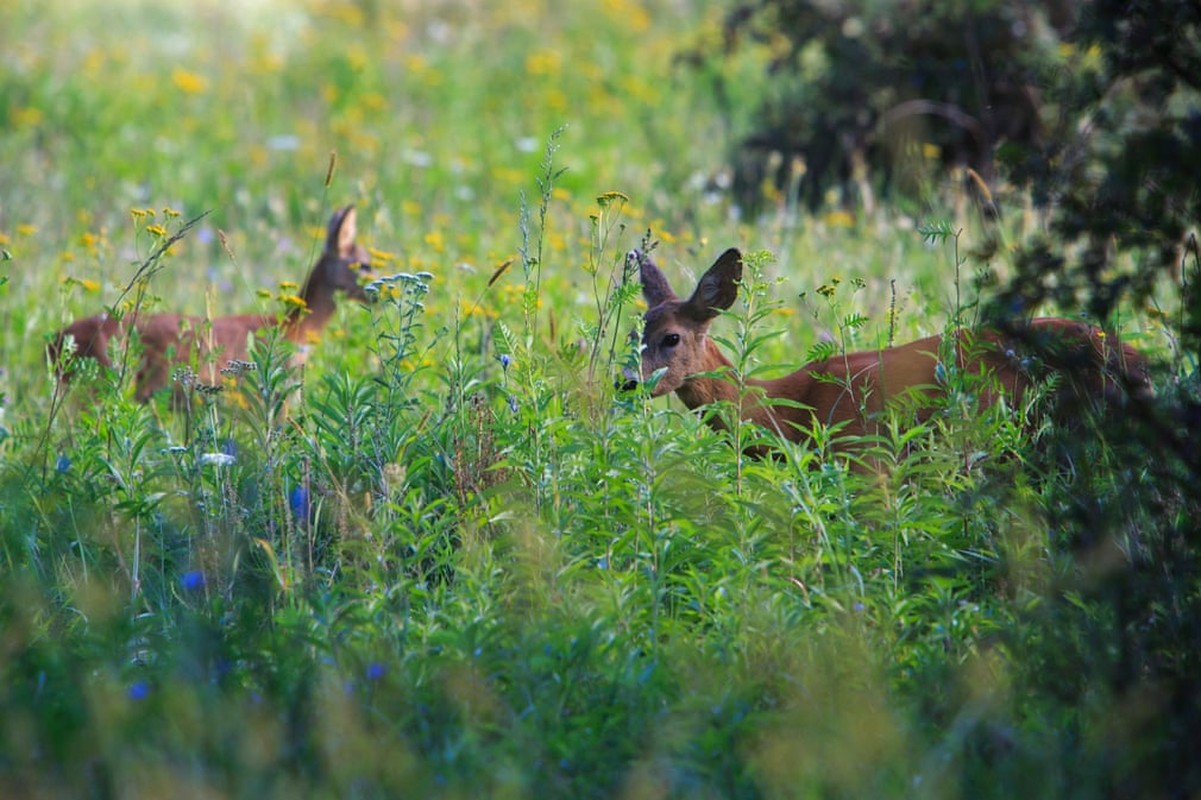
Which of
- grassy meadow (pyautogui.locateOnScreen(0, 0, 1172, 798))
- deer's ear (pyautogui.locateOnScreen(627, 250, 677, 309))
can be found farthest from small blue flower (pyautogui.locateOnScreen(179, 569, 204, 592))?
deer's ear (pyautogui.locateOnScreen(627, 250, 677, 309))

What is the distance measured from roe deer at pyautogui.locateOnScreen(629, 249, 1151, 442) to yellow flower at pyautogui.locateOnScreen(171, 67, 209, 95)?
6854 mm

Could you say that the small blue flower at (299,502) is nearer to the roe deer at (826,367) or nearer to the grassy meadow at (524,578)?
the grassy meadow at (524,578)

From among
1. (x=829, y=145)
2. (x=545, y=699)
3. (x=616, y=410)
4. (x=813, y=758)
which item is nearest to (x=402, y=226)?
(x=829, y=145)

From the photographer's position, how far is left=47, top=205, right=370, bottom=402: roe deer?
224 inches

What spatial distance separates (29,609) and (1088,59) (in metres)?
8.17

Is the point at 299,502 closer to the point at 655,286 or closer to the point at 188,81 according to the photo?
the point at 655,286

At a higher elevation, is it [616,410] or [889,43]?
[889,43]

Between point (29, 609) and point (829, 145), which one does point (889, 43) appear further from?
point (29, 609)

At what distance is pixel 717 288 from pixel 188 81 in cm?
735

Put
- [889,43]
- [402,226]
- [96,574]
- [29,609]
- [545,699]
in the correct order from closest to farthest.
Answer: [545,699] → [29,609] → [96,574] → [402,226] → [889,43]

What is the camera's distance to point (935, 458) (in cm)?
433

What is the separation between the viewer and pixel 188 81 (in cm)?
1141

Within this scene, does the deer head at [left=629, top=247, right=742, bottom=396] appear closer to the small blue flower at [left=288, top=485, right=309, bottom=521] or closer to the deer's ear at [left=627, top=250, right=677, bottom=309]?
the deer's ear at [left=627, top=250, right=677, bottom=309]

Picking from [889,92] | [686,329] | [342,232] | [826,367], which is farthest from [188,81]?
[826,367]
